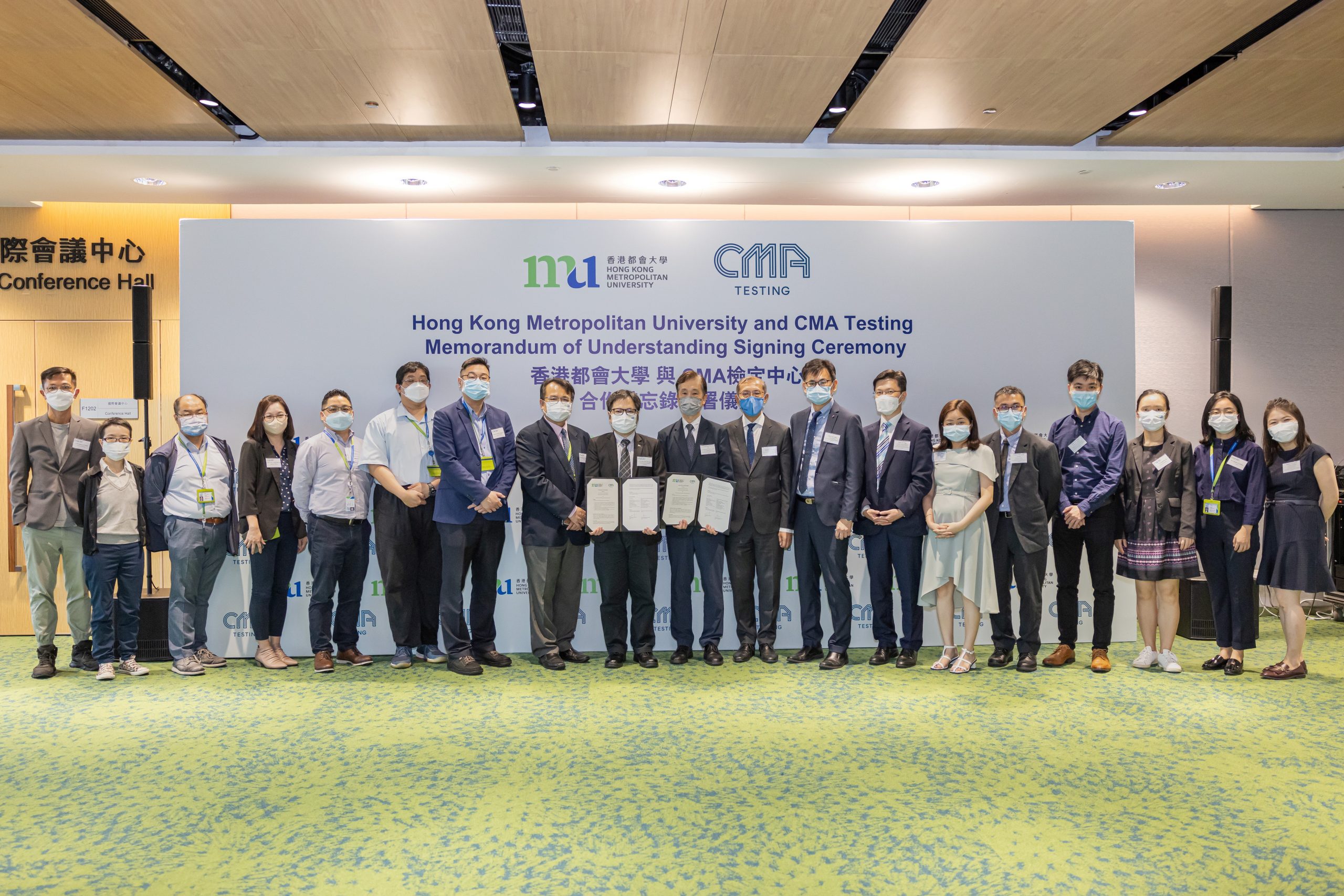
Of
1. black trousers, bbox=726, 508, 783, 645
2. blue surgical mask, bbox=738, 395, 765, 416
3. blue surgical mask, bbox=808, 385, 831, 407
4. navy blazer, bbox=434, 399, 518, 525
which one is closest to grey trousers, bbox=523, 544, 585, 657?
navy blazer, bbox=434, 399, 518, 525

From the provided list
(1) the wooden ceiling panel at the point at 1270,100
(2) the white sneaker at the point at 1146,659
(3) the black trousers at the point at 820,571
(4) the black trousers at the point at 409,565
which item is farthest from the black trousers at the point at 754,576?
(1) the wooden ceiling panel at the point at 1270,100

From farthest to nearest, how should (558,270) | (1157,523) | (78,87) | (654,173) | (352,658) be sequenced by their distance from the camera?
1. (654,173)
2. (558,270)
3. (352,658)
4. (1157,523)
5. (78,87)

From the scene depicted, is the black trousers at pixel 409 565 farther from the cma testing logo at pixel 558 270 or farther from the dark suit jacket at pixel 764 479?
the dark suit jacket at pixel 764 479

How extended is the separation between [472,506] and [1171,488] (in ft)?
13.0

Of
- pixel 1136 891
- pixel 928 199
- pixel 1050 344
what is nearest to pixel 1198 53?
pixel 1050 344

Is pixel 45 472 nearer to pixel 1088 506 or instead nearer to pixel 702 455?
pixel 702 455

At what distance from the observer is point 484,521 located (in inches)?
198

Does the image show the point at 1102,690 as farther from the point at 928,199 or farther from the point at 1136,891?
the point at 928,199

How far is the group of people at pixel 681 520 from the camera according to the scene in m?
4.91

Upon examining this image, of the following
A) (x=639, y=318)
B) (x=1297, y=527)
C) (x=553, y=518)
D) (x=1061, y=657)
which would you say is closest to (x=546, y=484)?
(x=553, y=518)

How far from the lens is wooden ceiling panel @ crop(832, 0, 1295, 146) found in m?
4.00

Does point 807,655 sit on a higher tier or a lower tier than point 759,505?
lower

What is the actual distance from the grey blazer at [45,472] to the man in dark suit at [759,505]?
3731 millimetres

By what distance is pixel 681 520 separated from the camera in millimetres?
5020
